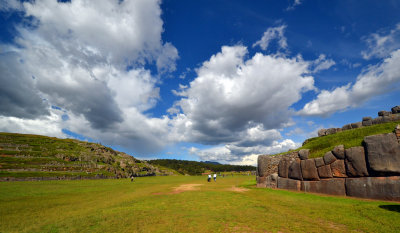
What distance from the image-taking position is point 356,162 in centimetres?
1451

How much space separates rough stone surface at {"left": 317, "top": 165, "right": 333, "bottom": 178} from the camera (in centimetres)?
1639

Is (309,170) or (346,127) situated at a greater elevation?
(346,127)

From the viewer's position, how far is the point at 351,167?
48.6ft

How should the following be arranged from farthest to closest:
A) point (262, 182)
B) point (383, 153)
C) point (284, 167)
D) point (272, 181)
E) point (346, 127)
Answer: point (262, 182)
point (346, 127)
point (272, 181)
point (284, 167)
point (383, 153)

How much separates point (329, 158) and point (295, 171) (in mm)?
4135

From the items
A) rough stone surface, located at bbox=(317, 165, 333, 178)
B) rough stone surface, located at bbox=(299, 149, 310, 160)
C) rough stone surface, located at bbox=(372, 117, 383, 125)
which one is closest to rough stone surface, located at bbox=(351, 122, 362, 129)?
rough stone surface, located at bbox=(372, 117, 383, 125)

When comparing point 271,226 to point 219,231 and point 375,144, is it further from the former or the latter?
point 375,144

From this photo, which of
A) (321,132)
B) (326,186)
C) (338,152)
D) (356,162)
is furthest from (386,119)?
(326,186)

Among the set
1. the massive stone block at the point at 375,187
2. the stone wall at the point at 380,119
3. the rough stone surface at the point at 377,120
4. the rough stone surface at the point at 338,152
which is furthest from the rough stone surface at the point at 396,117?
the massive stone block at the point at 375,187

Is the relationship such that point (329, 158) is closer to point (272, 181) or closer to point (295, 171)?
point (295, 171)

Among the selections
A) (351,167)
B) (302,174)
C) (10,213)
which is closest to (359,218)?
(351,167)

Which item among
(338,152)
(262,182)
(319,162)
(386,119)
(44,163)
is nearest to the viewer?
(338,152)

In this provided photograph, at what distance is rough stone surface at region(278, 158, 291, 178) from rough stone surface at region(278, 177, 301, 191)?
60cm

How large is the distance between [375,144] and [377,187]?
3130mm
